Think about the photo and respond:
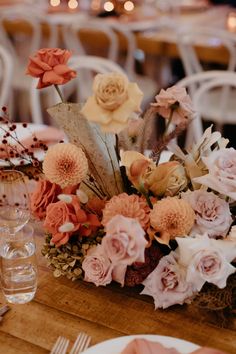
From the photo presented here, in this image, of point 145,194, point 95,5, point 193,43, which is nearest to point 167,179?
point 145,194

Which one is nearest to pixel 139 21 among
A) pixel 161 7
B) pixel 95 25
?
pixel 95 25

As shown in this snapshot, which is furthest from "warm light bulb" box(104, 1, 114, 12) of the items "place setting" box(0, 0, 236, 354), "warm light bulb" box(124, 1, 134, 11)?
"place setting" box(0, 0, 236, 354)

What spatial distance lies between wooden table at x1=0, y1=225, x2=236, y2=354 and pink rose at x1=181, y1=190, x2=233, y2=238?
0.17 metres

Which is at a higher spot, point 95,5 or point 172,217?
point 172,217

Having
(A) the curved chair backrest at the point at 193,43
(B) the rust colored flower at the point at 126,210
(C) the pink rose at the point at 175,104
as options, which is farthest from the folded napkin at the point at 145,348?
(A) the curved chair backrest at the point at 193,43

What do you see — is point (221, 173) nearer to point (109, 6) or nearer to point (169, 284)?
point (169, 284)

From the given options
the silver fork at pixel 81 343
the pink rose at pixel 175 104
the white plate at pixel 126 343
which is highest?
the pink rose at pixel 175 104

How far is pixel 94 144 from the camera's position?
45.0 inches

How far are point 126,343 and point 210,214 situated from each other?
0.92ft

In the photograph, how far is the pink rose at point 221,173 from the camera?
1.04 metres

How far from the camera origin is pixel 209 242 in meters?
1.00

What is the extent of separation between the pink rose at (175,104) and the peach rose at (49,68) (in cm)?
19

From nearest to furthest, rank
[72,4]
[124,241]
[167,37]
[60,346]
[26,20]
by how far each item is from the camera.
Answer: [124,241]
[60,346]
[167,37]
[26,20]
[72,4]

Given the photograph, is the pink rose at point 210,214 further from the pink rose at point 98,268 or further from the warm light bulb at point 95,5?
the warm light bulb at point 95,5
